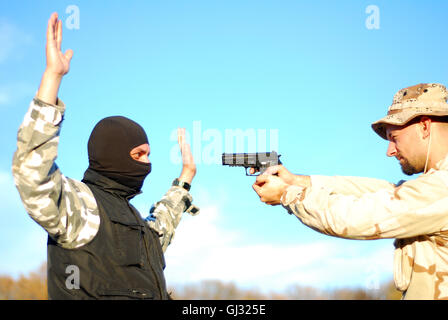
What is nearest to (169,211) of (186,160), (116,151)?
(186,160)

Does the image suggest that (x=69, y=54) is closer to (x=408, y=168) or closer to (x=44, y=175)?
(x=44, y=175)

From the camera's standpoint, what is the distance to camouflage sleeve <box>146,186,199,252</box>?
6.15 meters

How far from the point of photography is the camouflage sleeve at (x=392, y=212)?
474cm

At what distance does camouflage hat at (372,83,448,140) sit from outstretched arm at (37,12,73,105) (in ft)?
12.5

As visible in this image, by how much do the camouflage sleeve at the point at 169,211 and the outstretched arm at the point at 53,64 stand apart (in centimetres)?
244

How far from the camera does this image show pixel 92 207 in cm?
492

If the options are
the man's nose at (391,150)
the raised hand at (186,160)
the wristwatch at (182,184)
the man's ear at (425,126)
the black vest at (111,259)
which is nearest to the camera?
the black vest at (111,259)

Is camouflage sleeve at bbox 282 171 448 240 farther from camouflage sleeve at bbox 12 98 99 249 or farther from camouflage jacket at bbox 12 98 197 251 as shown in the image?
camouflage sleeve at bbox 12 98 99 249

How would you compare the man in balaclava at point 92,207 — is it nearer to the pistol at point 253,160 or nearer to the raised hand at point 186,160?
the raised hand at point 186,160

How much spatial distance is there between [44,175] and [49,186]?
0.49ft

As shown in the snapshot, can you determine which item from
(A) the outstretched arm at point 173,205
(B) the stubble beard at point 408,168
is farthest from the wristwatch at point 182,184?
(B) the stubble beard at point 408,168
